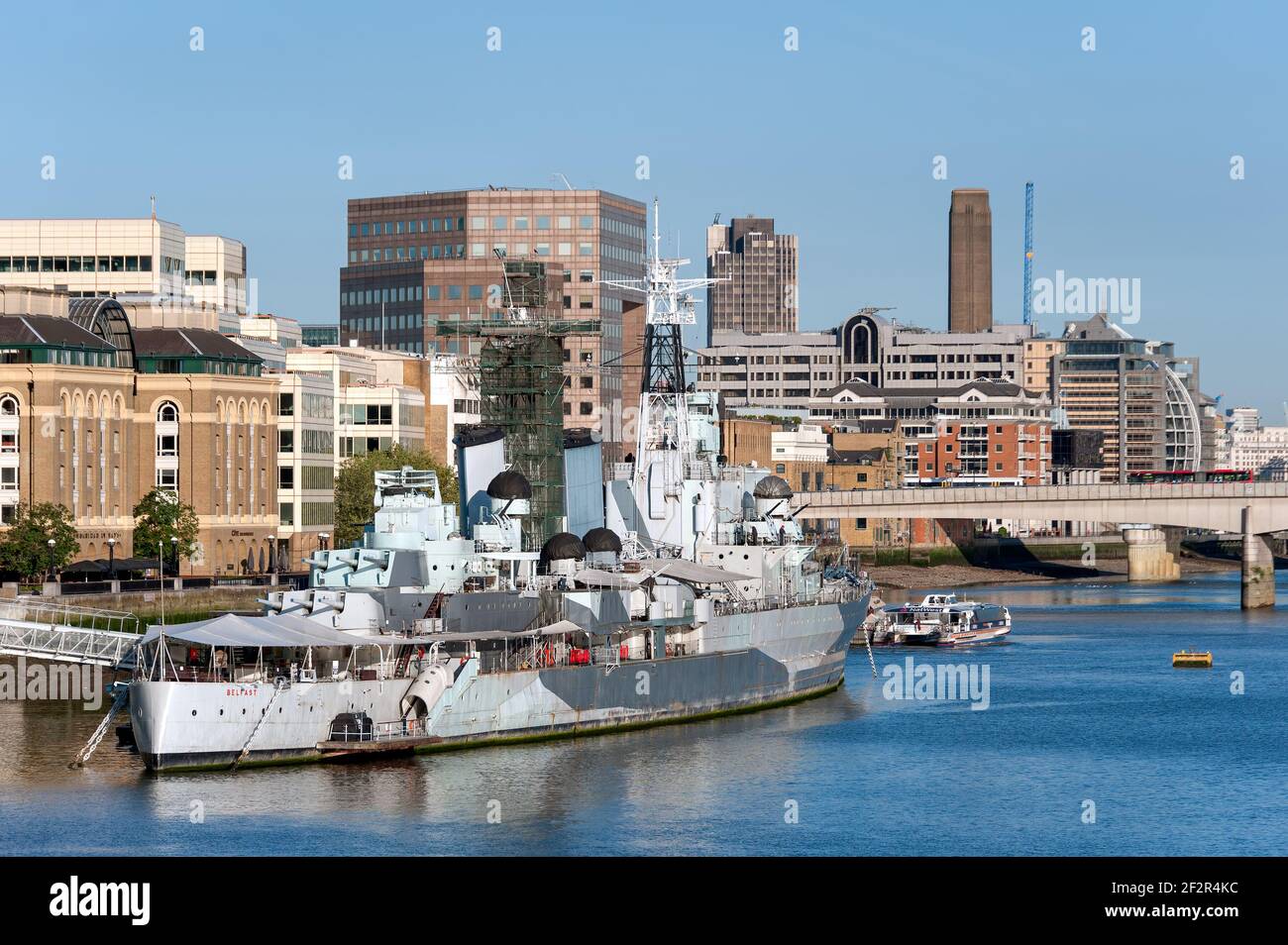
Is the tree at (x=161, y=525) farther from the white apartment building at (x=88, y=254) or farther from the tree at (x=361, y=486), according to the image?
the white apartment building at (x=88, y=254)

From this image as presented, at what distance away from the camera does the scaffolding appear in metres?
94.1

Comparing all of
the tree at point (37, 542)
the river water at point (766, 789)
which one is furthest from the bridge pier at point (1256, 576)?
the tree at point (37, 542)

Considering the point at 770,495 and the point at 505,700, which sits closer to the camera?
the point at 505,700

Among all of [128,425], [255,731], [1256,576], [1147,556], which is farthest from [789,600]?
[1147,556]

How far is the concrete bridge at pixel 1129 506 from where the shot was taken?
144375 millimetres

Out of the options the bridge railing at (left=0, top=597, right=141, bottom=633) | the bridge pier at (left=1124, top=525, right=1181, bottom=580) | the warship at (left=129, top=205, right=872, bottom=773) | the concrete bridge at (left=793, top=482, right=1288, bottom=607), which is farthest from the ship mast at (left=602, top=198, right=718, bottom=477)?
the bridge pier at (left=1124, top=525, right=1181, bottom=580)

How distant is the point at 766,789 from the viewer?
2352 inches

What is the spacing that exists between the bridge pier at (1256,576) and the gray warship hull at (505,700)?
62745 mm

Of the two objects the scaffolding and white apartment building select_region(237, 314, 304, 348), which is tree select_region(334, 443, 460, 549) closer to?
white apartment building select_region(237, 314, 304, 348)

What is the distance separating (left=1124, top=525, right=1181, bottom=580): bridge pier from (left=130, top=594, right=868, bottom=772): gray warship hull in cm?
11283

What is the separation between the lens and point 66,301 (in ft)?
388

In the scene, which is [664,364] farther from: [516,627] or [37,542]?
[37,542]

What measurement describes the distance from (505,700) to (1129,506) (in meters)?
95.2
